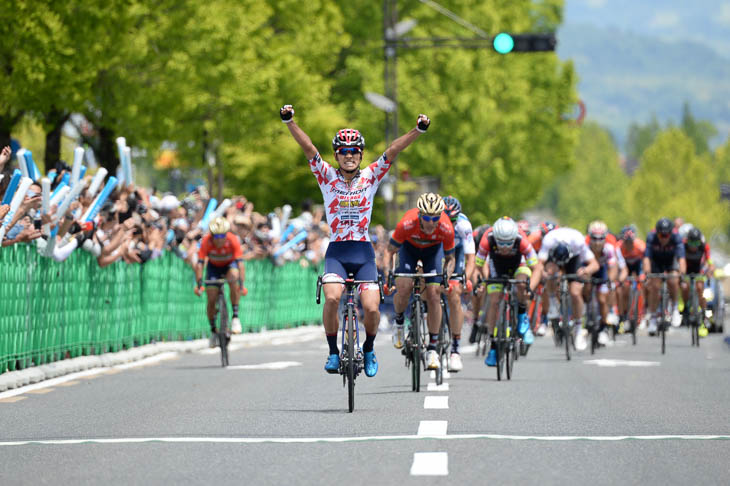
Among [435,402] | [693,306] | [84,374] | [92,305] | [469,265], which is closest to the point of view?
[435,402]

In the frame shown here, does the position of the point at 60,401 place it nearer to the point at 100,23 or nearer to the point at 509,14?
the point at 100,23

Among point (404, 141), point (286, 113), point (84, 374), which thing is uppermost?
point (286, 113)

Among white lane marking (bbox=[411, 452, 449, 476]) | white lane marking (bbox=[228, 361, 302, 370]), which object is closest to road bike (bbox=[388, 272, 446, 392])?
white lane marking (bbox=[228, 361, 302, 370])

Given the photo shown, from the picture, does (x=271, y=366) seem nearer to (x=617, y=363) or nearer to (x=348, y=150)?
(x=617, y=363)

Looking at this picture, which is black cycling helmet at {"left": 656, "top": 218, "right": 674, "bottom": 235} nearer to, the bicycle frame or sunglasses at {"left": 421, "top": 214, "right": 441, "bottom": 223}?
the bicycle frame

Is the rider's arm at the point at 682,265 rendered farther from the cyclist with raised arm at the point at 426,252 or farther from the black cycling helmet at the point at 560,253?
the cyclist with raised arm at the point at 426,252

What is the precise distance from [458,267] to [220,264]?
479 centimetres

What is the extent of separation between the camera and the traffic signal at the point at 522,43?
92.1ft

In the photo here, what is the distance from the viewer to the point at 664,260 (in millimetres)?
26844

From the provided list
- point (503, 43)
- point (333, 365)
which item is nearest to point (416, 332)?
point (333, 365)

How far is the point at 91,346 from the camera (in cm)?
2016

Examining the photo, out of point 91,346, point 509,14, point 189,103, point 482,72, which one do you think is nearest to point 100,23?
point 189,103

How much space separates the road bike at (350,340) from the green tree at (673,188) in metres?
123

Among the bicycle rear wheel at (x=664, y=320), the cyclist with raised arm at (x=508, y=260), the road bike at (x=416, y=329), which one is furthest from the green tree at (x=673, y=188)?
the road bike at (x=416, y=329)
